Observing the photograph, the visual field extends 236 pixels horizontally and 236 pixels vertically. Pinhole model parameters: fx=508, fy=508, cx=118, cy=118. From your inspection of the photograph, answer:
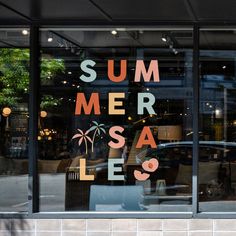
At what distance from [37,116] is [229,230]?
2914 millimetres

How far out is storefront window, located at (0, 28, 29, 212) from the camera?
270 inches

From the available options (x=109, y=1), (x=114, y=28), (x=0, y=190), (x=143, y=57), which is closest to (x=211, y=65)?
(x=143, y=57)

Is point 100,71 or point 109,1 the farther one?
point 100,71

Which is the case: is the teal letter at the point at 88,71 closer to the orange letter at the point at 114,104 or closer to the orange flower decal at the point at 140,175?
the orange letter at the point at 114,104

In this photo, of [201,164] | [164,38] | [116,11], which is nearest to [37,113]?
[116,11]

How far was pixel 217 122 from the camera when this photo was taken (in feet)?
22.9

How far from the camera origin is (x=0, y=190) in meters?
7.07

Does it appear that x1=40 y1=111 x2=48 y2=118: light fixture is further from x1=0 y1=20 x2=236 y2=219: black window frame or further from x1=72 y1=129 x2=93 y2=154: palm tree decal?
x1=72 y1=129 x2=93 y2=154: palm tree decal

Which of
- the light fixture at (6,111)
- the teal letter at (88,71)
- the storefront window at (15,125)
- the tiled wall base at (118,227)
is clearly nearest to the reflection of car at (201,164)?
the tiled wall base at (118,227)

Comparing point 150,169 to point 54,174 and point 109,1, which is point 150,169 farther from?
point 109,1

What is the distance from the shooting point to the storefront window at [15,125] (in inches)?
270

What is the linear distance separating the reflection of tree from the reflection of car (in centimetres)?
164

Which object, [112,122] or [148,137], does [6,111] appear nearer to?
[112,122]

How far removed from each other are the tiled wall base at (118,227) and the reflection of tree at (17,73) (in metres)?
1.60
